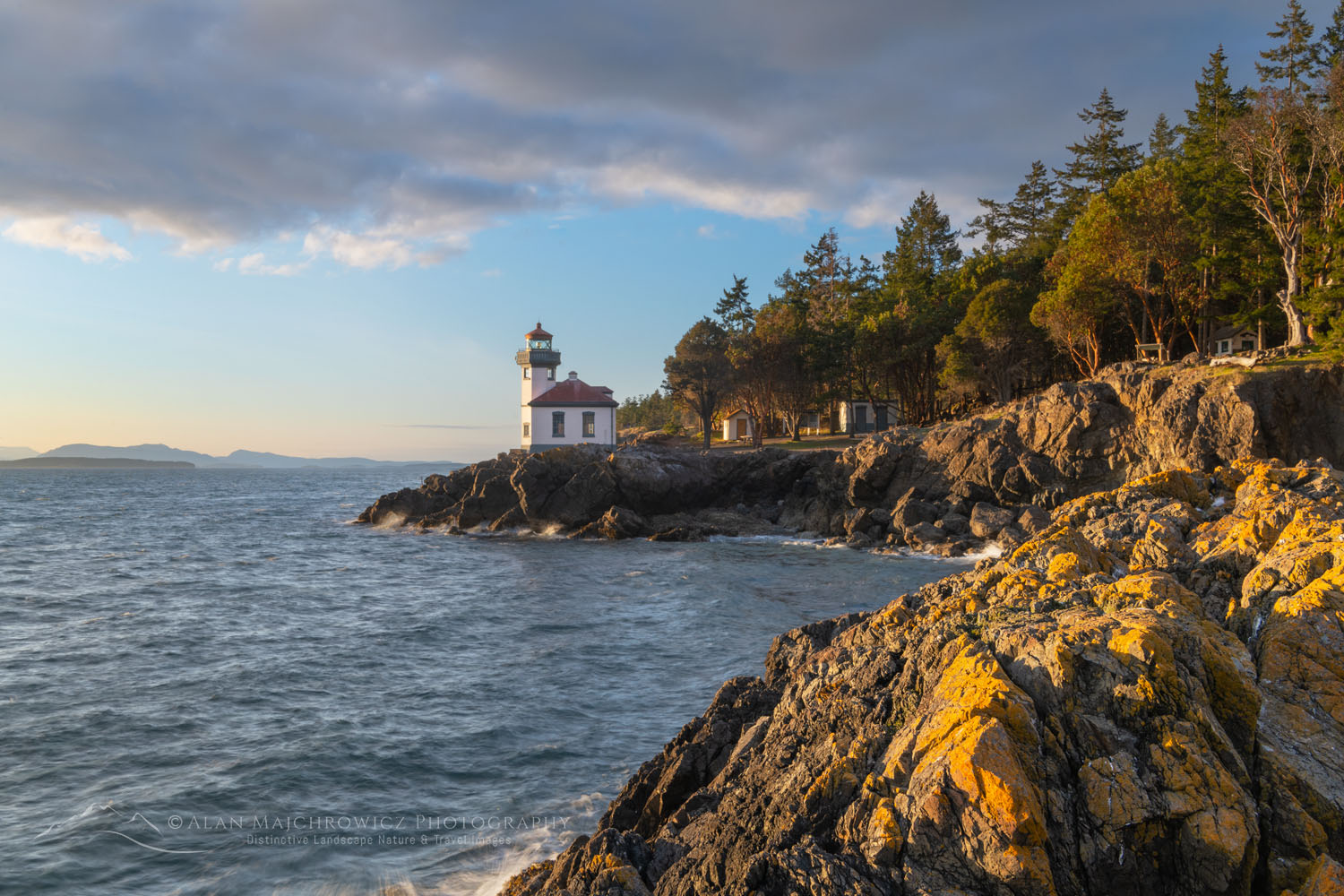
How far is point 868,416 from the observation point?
226 ft

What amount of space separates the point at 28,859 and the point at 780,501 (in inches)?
1455

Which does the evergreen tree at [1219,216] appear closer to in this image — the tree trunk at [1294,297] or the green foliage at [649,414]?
the tree trunk at [1294,297]

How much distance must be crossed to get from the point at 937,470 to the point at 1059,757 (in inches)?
1342

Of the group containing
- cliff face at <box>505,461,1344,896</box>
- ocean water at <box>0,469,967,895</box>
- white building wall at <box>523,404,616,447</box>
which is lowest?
ocean water at <box>0,469,967,895</box>

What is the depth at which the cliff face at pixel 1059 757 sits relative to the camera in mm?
4621

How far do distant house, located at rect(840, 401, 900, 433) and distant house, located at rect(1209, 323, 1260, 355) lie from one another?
76.6 feet

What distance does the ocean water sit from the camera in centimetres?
923

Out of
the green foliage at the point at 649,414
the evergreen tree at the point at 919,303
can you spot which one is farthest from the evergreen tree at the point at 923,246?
the green foliage at the point at 649,414

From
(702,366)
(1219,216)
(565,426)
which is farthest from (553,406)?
(1219,216)

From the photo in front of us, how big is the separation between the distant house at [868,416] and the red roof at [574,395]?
871 inches

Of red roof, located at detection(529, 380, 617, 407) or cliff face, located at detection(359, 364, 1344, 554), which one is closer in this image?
cliff face, located at detection(359, 364, 1344, 554)

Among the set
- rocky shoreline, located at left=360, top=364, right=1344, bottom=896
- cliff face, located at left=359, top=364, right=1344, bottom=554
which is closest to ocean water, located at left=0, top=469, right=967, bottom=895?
rocky shoreline, located at left=360, top=364, right=1344, bottom=896

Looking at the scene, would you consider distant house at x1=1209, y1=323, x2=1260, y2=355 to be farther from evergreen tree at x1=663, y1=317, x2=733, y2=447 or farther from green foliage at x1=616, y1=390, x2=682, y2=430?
green foliage at x1=616, y1=390, x2=682, y2=430

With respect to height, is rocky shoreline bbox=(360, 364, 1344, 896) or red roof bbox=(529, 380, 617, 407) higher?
red roof bbox=(529, 380, 617, 407)
